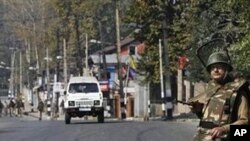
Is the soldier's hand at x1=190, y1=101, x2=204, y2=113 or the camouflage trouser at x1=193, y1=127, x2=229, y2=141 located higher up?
the soldier's hand at x1=190, y1=101, x2=204, y2=113

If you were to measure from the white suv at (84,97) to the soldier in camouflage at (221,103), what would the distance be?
31.5m

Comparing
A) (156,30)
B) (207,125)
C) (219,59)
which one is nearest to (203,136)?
(207,125)

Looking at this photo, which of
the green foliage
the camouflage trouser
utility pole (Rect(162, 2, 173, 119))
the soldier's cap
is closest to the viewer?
the camouflage trouser

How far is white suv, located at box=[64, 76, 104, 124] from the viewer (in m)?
39.1

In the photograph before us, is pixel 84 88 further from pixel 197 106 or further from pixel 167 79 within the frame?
pixel 197 106

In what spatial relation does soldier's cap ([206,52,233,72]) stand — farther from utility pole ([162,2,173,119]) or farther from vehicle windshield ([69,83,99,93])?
utility pole ([162,2,173,119])

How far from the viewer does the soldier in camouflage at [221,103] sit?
23.4ft

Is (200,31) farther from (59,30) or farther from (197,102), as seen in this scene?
(59,30)

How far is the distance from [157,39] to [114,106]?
1434 centimetres

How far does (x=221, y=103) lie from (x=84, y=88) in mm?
32233

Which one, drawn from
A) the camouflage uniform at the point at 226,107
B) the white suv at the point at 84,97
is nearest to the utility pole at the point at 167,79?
the white suv at the point at 84,97

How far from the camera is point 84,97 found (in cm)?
3916

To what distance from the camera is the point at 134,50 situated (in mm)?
70312

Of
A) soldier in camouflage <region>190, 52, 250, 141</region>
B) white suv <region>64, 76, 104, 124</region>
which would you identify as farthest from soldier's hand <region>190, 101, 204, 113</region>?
white suv <region>64, 76, 104, 124</region>
